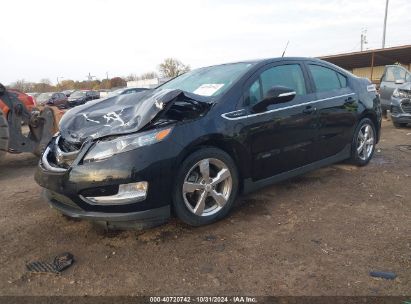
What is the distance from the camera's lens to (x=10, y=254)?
319cm

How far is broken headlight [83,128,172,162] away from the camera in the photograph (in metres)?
3.09

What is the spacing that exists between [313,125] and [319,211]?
1.09 m

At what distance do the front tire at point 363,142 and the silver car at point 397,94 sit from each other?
4049 mm

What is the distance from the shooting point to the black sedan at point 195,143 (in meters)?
3.10

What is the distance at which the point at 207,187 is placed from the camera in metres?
3.47

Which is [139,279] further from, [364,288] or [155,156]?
[364,288]

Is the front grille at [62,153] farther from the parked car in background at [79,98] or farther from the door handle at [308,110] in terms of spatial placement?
the parked car in background at [79,98]

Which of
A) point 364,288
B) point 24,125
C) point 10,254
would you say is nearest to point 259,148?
point 364,288

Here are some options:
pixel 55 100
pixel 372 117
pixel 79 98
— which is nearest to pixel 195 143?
pixel 372 117

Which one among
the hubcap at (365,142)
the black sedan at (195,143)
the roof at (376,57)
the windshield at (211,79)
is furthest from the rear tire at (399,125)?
the roof at (376,57)

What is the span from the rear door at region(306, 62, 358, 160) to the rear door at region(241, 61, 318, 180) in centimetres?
16

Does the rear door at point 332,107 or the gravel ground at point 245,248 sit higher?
the rear door at point 332,107

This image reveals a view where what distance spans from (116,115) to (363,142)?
143 inches

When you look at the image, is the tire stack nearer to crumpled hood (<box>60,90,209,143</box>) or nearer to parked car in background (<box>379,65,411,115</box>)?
crumpled hood (<box>60,90,209,143</box>)
